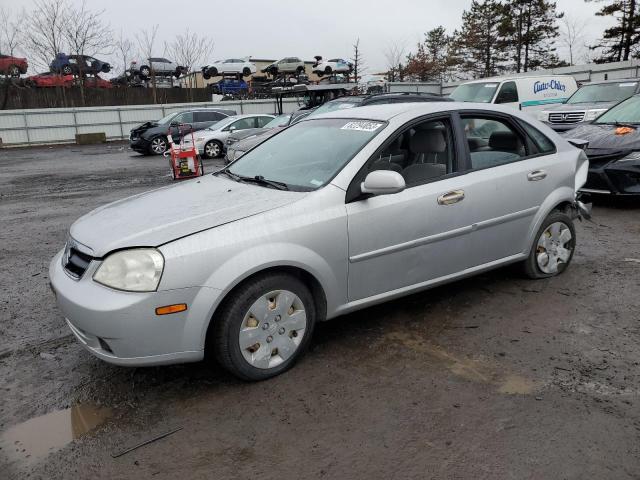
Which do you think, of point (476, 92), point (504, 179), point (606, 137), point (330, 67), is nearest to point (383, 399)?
point (504, 179)

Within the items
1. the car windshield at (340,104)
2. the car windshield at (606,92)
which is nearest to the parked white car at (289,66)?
the car windshield at (340,104)

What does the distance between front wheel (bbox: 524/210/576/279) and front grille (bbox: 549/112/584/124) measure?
7277mm

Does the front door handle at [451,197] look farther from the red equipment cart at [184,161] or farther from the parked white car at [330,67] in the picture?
the parked white car at [330,67]

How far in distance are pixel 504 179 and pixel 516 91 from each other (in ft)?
37.3

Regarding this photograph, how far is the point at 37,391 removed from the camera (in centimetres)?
308

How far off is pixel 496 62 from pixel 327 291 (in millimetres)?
52236

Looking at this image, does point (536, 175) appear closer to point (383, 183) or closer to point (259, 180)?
point (383, 183)

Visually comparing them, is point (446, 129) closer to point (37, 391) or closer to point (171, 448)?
point (171, 448)

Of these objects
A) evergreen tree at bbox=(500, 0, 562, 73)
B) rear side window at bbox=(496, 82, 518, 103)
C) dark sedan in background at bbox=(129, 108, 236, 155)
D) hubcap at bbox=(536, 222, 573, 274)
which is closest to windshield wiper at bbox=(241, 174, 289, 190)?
hubcap at bbox=(536, 222, 573, 274)

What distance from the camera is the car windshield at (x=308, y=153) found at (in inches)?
137

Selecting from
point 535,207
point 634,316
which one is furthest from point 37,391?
point 634,316

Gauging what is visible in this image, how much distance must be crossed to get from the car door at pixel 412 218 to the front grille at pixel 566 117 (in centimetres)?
825

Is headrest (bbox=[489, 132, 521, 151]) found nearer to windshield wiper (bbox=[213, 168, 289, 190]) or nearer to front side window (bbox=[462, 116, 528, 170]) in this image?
front side window (bbox=[462, 116, 528, 170])

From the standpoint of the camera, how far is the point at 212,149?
17.4 m
